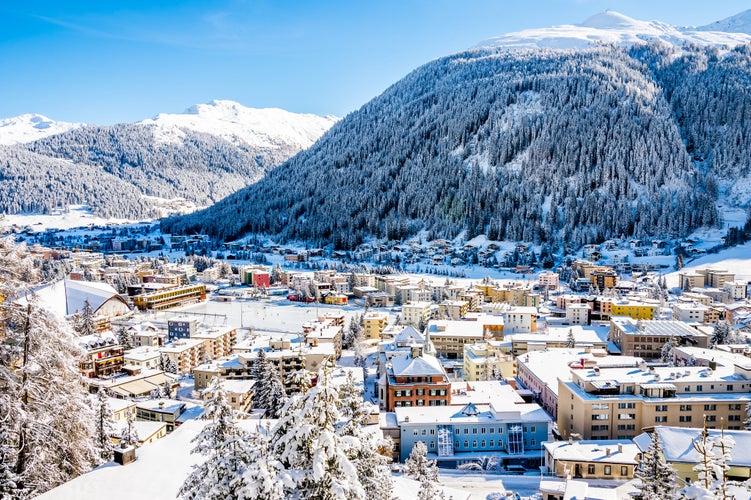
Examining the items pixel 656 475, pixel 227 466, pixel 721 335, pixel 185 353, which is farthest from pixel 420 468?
pixel 721 335

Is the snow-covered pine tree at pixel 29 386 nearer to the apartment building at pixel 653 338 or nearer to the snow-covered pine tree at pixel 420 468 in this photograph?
the snow-covered pine tree at pixel 420 468

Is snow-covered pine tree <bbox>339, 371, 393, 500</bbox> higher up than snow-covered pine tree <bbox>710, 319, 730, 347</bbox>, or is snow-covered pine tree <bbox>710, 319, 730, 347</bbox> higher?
snow-covered pine tree <bbox>339, 371, 393, 500</bbox>

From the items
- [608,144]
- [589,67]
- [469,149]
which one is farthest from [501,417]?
[589,67]

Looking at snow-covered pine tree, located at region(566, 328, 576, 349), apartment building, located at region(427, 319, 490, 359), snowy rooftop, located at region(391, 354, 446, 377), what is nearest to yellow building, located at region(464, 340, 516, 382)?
apartment building, located at region(427, 319, 490, 359)

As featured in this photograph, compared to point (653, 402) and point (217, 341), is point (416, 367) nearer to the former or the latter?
point (653, 402)

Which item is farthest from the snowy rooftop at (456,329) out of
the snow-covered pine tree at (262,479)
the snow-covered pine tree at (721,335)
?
the snow-covered pine tree at (262,479)

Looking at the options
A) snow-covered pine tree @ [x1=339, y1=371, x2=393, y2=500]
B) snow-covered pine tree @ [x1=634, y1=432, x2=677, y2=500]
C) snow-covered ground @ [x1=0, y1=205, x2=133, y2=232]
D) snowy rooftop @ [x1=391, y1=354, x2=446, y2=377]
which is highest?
snow-covered ground @ [x1=0, y1=205, x2=133, y2=232]

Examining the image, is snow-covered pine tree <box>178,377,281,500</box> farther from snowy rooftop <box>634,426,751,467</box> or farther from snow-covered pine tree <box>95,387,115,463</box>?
snowy rooftop <box>634,426,751,467</box>
